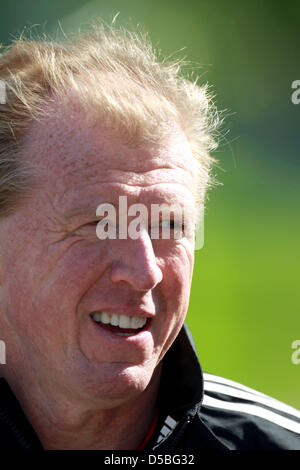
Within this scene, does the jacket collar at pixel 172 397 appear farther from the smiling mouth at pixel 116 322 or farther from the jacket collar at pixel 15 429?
the smiling mouth at pixel 116 322

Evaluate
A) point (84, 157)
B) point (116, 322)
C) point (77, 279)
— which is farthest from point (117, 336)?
point (84, 157)

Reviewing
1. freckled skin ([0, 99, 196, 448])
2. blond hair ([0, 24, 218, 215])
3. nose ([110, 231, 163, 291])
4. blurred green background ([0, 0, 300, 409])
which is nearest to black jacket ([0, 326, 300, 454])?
freckled skin ([0, 99, 196, 448])

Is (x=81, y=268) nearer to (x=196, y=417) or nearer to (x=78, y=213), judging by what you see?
(x=78, y=213)

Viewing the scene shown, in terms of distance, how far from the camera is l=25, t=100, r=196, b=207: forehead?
143 centimetres

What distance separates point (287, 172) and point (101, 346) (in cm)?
356

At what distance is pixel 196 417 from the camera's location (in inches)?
62.4

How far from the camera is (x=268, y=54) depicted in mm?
4754

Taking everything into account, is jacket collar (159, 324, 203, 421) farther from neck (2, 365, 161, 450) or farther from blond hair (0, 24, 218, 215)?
blond hair (0, 24, 218, 215)

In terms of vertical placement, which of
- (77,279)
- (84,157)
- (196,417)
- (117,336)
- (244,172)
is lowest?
(196,417)

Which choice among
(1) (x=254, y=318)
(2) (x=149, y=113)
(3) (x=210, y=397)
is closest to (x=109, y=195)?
(2) (x=149, y=113)

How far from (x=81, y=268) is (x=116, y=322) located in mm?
155

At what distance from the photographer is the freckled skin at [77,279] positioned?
1409mm

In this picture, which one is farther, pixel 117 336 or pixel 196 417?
pixel 196 417

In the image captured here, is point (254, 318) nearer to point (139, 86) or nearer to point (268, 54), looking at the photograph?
point (268, 54)
